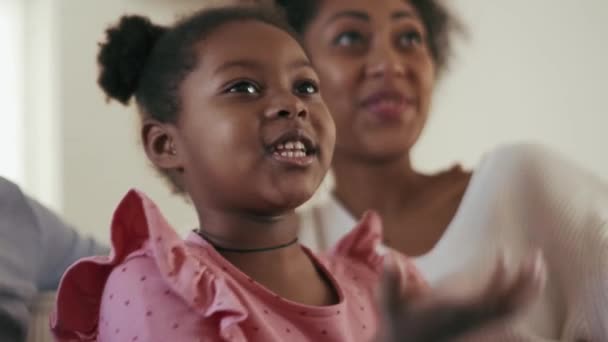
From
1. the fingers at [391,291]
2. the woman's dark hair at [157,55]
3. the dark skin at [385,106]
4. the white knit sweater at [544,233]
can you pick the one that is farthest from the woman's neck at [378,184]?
the fingers at [391,291]

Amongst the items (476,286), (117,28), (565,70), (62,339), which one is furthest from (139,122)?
(565,70)

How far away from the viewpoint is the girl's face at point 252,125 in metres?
0.73

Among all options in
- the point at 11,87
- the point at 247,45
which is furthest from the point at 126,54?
the point at 11,87

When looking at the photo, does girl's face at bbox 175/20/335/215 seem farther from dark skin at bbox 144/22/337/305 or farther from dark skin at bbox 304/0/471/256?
dark skin at bbox 304/0/471/256

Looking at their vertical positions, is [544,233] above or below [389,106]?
below

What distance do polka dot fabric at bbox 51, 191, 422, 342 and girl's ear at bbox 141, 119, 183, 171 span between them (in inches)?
2.8

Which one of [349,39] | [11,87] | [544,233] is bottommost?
[544,233]

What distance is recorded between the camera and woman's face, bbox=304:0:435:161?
1160mm

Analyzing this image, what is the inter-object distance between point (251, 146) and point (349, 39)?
51 centimetres

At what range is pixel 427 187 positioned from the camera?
1.25 metres

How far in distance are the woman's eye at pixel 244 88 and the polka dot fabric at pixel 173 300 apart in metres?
0.12

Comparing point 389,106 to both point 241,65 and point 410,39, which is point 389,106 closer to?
point 410,39

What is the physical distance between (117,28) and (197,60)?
0.45 ft

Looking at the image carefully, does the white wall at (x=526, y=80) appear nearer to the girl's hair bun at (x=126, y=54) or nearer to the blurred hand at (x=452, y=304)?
the girl's hair bun at (x=126, y=54)
